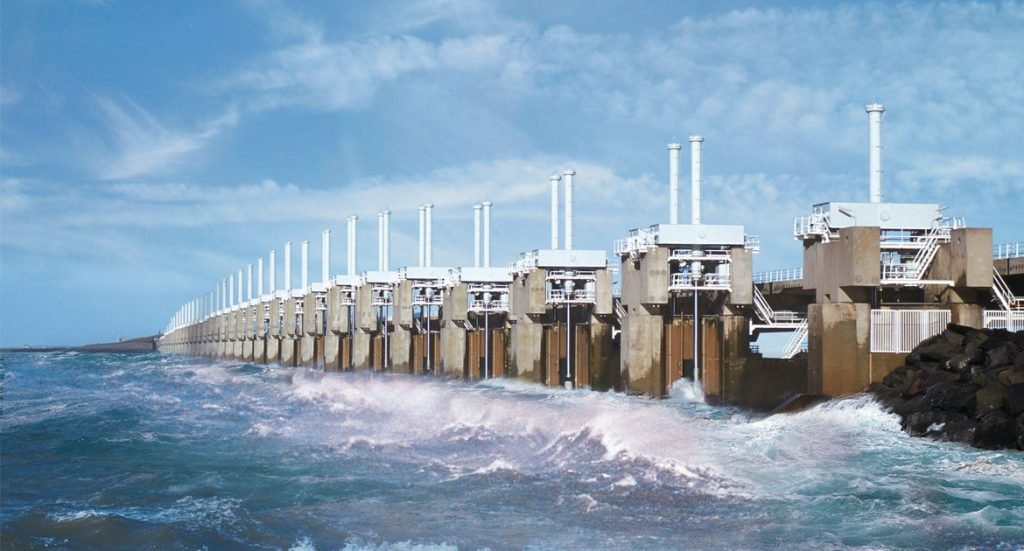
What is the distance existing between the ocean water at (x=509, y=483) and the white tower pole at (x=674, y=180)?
1518cm

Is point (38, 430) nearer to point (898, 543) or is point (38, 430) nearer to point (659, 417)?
point (659, 417)

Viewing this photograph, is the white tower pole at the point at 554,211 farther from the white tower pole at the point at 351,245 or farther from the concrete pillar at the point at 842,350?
the white tower pole at the point at 351,245

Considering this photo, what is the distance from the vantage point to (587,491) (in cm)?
1856

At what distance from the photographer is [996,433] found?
75.7 feet

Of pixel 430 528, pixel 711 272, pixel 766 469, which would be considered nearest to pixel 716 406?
pixel 711 272

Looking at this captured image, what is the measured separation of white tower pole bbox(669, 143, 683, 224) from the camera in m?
46.0

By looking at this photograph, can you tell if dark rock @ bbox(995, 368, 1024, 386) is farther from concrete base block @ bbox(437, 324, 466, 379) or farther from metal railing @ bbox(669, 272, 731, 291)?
concrete base block @ bbox(437, 324, 466, 379)

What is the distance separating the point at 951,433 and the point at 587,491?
10224mm

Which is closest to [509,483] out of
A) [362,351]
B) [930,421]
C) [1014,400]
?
[930,421]

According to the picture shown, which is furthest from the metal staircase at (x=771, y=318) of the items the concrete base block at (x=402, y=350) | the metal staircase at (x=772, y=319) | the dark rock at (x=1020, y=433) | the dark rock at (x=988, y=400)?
the concrete base block at (x=402, y=350)

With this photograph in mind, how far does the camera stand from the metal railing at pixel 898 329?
32656 millimetres

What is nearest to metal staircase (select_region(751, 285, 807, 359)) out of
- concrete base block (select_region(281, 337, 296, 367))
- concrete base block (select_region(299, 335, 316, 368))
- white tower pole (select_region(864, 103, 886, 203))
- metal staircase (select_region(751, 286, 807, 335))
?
metal staircase (select_region(751, 286, 807, 335))

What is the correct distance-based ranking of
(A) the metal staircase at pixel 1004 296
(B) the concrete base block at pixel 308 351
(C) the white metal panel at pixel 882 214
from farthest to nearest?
(B) the concrete base block at pixel 308 351, (A) the metal staircase at pixel 1004 296, (C) the white metal panel at pixel 882 214

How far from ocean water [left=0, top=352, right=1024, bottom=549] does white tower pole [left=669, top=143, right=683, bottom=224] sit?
15.2 metres
